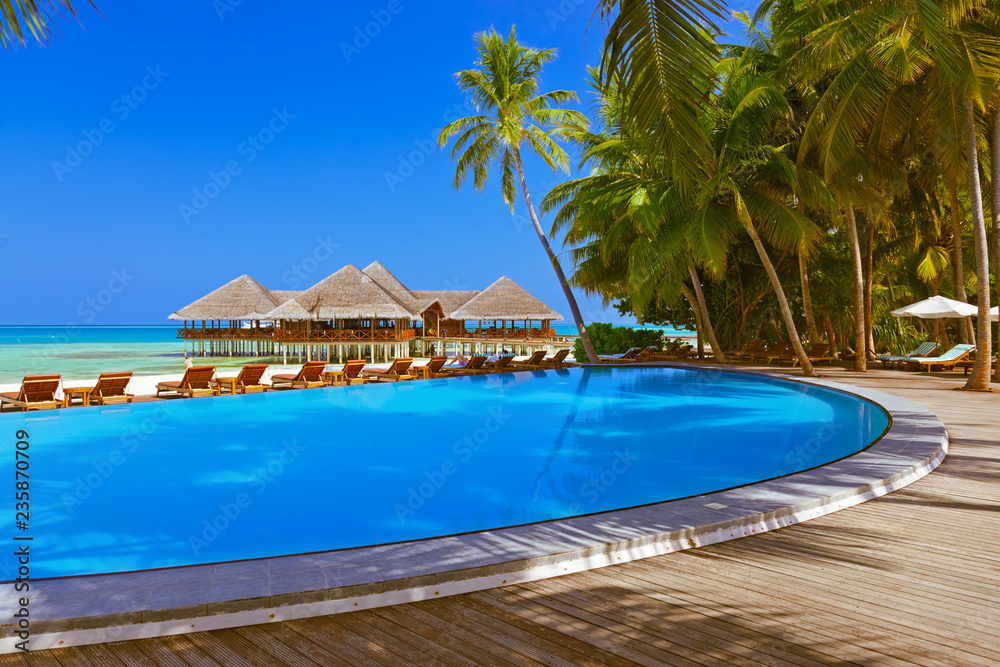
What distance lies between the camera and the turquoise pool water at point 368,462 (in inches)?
189

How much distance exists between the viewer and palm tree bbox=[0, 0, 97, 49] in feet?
6.79

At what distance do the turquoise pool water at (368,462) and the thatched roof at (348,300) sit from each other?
1606cm

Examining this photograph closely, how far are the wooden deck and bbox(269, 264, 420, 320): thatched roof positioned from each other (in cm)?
2547

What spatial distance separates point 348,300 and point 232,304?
32.8 feet

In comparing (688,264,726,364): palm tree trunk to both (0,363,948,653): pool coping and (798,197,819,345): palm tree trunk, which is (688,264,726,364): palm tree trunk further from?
(0,363,948,653): pool coping

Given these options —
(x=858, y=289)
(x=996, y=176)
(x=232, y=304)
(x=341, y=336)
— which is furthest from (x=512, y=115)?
(x=232, y=304)

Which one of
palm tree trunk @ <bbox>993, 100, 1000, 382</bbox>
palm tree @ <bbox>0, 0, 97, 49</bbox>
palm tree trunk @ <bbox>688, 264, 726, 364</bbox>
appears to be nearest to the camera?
palm tree @ <bbox>0, 0, 97, 49</bbox>

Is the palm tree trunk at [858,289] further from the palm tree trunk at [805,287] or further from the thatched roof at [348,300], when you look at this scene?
the thatched roof at [348,300]

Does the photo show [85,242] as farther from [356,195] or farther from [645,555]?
[645,555]

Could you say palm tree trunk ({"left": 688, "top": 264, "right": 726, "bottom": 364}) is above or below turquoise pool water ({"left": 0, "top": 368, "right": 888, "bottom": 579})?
above

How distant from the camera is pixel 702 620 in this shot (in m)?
2.43

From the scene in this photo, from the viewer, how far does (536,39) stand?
1842 centimetres

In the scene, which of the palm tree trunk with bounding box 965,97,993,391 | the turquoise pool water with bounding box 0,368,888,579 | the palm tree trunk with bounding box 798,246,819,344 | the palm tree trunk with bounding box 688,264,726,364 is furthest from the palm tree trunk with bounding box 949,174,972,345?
the turquoise pool water with bounding box 0,368,888,579

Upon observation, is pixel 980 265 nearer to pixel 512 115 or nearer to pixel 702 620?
pixel 702 620
